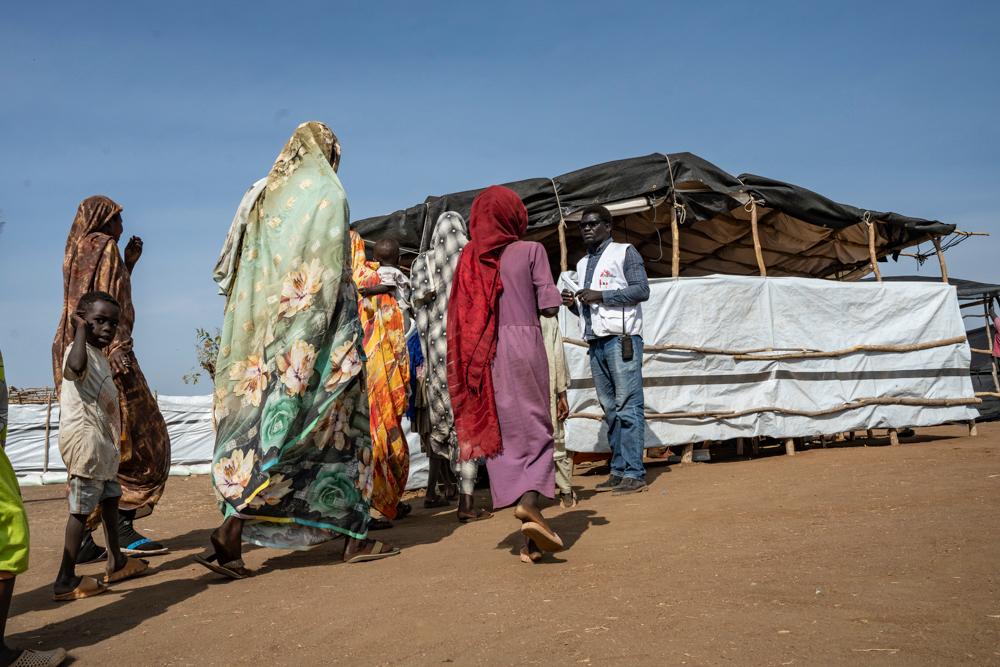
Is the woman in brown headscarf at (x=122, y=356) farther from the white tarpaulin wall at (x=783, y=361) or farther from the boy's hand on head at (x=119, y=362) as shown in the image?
the white tarpaulin wall at (x=783, y=361)

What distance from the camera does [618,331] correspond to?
5789 mm

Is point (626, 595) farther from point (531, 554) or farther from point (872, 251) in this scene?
point (872, 251)

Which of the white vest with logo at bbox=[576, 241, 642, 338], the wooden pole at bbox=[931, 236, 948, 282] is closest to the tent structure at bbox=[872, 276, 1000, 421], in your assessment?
the wooden pole at bbox=[931, 236, 948, 282]

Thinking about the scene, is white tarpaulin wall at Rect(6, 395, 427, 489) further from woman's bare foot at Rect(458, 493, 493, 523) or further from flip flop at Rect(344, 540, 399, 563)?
flip flop at Rect(344, 540, 399, 563)

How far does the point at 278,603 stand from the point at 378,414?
2.35 meters

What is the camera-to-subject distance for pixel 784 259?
11.2 m

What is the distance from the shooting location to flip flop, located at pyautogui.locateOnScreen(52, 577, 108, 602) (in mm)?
3680

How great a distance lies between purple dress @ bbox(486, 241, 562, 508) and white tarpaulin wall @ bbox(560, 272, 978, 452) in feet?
11.2

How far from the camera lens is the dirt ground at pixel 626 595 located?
2.34 meters

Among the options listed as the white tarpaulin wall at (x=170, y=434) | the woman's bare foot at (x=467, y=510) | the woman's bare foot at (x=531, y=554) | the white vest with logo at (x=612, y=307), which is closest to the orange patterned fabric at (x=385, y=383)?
the woman's bare foot at (x=467, y=510)

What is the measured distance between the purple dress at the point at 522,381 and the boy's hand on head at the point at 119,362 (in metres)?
2.22

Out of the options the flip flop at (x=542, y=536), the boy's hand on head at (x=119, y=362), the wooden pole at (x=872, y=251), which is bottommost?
the flip flop at (x=542, y=536)

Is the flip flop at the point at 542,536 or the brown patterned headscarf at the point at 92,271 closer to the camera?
the flip flop at the point at 542,536

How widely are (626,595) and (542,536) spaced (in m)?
0.70
